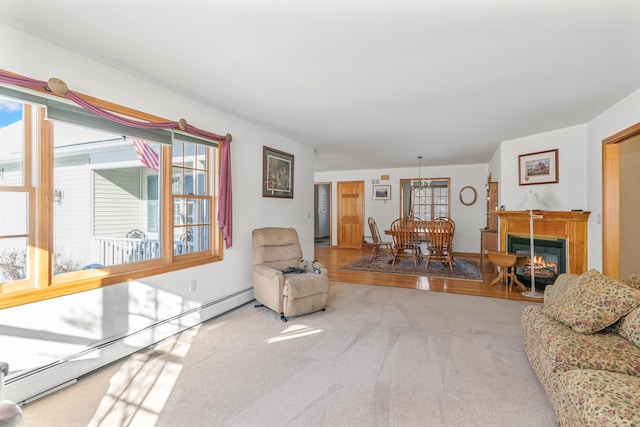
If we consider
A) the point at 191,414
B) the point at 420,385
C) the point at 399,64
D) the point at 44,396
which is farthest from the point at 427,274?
the point at 44,396

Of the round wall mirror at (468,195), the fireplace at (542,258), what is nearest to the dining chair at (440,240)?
the fireplace at (542,258)

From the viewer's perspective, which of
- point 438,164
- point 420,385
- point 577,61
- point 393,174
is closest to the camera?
point 420,385

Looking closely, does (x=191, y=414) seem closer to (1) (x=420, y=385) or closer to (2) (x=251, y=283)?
(1) (x=420, y=385)

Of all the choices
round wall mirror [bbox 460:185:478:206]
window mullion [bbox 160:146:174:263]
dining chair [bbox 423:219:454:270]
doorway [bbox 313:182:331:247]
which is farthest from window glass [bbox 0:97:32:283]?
doorway [bbox 313:182:331:247]

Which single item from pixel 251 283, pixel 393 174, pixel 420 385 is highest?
pixel 393 174

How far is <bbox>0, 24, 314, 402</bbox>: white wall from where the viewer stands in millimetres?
1935

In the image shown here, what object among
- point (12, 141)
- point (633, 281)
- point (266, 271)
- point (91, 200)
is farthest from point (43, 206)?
point (633, 281)

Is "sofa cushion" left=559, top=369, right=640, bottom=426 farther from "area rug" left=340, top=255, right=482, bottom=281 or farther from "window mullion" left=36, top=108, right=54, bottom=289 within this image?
"area rug" left=340, top=255, right=482, bottom=281

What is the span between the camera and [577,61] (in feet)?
7.51

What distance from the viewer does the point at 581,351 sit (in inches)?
63.5

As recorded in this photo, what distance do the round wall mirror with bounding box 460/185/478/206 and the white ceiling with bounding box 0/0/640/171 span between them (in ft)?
13.4

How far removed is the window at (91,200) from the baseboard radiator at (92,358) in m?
0.48

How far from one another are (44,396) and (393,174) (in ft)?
25.9

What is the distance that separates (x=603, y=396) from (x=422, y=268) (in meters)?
4.86
